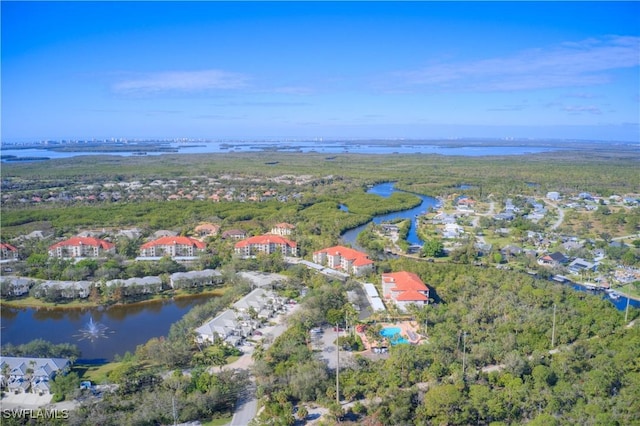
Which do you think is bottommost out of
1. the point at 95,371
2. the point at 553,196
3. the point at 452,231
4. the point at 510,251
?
the point at 95,371

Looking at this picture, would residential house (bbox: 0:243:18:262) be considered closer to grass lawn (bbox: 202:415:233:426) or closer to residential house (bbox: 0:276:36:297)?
residential house (bbox: 0:276:36:297)

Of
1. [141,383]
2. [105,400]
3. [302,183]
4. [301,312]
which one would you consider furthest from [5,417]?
[302,183]

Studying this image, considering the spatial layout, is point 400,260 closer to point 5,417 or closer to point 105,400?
point 105,400

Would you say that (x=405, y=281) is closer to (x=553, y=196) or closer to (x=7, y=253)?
(x=7, y=253)

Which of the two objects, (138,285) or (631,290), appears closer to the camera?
(138,285)

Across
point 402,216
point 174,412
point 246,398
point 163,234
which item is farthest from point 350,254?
point 402,216

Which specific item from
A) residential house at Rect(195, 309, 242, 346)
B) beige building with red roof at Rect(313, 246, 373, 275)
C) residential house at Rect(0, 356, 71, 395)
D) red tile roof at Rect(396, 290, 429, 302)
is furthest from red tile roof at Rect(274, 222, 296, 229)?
residential house at Rect(0, 356, 71, 395)
